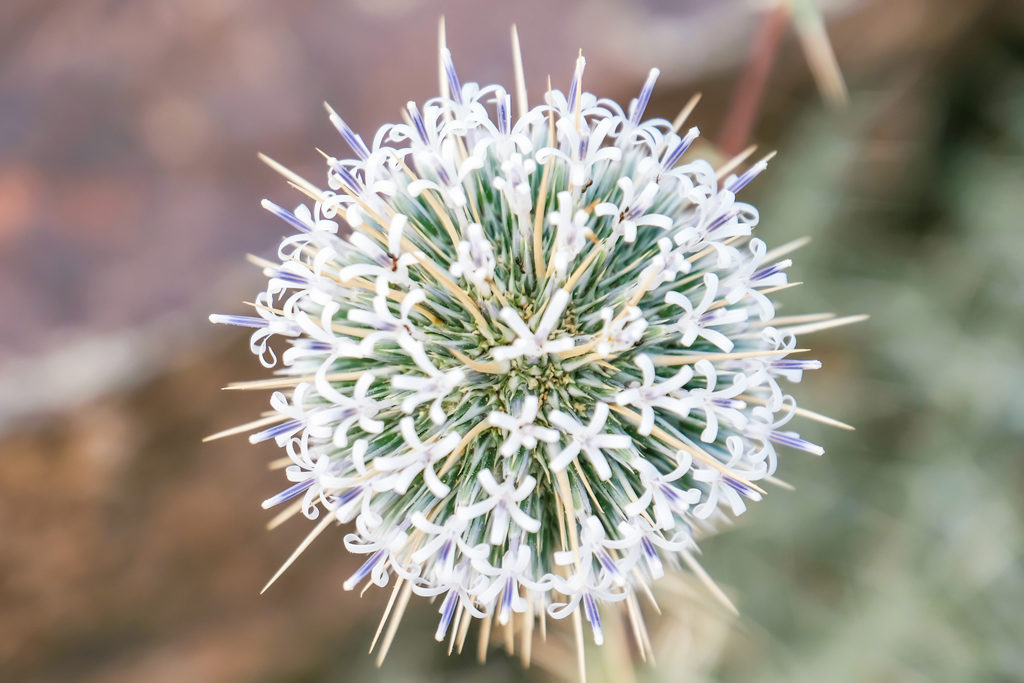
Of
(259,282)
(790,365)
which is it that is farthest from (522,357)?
(259,282)

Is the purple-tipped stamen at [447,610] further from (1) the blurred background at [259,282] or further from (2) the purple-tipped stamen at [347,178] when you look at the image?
(1) the blurred background at [259,282]

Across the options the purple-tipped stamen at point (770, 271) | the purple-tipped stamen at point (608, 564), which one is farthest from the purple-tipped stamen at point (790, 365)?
the purple-tipped stamen at point (608, 564)

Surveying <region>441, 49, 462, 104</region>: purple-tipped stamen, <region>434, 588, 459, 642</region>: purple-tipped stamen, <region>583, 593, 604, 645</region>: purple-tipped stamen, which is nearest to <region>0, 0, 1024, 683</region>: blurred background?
<region>583, 593, 604, 645</region>: purple-tipped stamen

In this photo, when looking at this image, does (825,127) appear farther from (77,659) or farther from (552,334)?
(77,659)

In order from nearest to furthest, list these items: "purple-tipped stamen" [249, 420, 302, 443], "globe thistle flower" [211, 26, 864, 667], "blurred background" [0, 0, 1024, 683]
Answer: "globe thistle flower" [211, 26, 864, 667] → "purple-tipped stamen" [249, 420, 302, 443] → "blurred background" [0, 0, 1024, 683]

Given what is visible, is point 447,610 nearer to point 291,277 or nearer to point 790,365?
point 291,277

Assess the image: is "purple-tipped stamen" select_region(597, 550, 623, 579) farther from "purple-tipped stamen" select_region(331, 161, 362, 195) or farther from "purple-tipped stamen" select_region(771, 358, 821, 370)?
"purple-tipped stamen" select_region(331, 161, 362, 195)

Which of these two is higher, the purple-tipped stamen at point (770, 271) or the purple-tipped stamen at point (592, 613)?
the purple-tipped stamen at point (770, 271)
